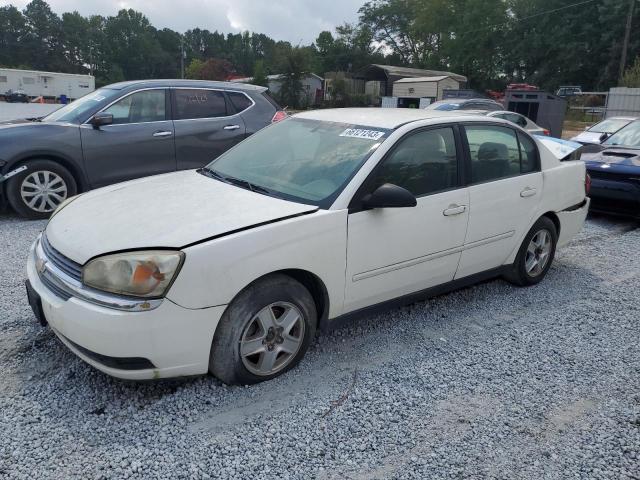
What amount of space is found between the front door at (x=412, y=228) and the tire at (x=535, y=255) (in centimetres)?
98

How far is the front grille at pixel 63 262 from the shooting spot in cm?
278

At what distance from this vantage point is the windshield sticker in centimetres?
360

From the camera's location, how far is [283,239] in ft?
9.65

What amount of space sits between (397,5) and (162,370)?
84193 millimetres

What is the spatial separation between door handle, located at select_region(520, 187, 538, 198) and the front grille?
3.33m

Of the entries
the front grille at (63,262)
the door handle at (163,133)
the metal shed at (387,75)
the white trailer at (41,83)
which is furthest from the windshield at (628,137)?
the metal shed at (387,75)

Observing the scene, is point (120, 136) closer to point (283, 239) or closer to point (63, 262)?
point (63, 262)

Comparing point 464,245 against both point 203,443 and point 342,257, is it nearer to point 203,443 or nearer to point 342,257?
point 342,257

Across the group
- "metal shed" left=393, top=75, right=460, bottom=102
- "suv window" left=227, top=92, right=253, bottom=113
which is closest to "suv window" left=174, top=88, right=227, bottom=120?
"suv window" left=227, top=92, right=253, bottom=113

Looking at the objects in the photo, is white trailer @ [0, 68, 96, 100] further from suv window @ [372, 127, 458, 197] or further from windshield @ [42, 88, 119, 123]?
suv window @ [372, 127, 458, 197]

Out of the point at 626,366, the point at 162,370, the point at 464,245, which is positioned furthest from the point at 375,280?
the point at 626,366

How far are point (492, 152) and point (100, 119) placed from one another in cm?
472

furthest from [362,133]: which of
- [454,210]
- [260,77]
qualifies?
[260,77]

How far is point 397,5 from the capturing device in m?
78.4
